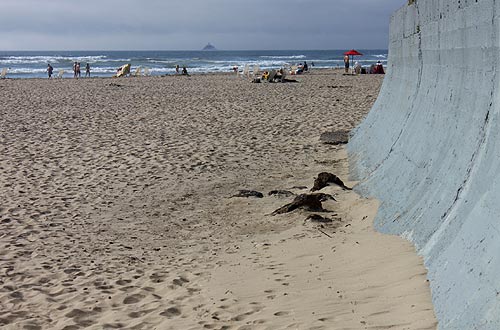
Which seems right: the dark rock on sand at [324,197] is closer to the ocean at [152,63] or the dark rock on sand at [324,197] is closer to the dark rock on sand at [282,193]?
the dark rock on sand at [282,193]

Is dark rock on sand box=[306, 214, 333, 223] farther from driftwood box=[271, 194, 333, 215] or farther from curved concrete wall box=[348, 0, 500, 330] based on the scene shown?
curved concrete wall box=[348, 0, 500, 330]

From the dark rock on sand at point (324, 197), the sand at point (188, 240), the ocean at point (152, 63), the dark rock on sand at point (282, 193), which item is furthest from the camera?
the ocean at point (152, 63)

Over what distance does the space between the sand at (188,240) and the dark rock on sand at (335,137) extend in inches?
11.1

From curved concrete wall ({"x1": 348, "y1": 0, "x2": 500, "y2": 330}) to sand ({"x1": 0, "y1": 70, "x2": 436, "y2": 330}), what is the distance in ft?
0.75

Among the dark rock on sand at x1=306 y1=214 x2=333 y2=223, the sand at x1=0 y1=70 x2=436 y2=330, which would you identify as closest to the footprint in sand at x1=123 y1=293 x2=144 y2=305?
the sand at x1=0 y1=70 x2=436 y2=330

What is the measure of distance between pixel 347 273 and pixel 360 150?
5.59m

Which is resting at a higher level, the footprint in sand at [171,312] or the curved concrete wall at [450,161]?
the curved concrete wall at [450,161]

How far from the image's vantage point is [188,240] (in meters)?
7.05

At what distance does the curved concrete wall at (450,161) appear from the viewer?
373 cm

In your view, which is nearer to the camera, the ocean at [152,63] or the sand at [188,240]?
the sand at [188,240]

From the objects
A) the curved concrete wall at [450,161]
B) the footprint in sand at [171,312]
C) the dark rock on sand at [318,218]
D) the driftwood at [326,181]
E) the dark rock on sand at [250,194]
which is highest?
the curved concrete wall at [450,161]

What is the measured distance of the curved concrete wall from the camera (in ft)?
12.2

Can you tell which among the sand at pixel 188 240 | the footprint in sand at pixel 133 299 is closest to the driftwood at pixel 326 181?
the sand at pixel 188 240

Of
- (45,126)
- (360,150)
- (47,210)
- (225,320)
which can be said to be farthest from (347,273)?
(45,126)
